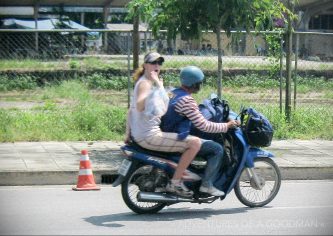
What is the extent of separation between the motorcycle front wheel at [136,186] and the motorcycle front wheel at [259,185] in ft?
3.46

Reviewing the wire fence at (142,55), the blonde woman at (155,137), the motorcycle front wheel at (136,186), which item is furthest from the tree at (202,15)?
the motorcycle front wheel at (136,186)

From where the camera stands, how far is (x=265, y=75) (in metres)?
16.3

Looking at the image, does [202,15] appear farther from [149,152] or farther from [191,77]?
[149,152]

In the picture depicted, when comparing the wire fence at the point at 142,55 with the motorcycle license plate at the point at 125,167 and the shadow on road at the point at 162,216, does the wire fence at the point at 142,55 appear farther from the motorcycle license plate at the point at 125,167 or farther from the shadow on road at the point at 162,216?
the motorcycle license plate at the point at 125,167

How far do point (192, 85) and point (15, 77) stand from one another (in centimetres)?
861

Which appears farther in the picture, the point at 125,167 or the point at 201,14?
the point at 201,14

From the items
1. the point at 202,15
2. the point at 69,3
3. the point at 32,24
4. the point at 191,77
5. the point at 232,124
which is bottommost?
the point at 232,124

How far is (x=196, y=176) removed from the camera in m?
8.59

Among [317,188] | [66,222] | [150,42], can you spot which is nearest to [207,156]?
[66,222]

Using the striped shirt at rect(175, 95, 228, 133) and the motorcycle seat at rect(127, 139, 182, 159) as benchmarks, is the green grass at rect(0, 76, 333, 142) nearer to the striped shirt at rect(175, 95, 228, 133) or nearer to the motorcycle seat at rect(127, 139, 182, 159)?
the motorcycle seat at rect(127, 139, 182, 159)

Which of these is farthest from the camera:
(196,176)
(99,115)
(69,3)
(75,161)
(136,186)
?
(69,3)

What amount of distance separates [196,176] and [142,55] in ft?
27.3

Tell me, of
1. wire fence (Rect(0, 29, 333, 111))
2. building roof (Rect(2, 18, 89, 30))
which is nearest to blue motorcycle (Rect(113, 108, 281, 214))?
wire fence (Rect(0, 29, 333, 111))

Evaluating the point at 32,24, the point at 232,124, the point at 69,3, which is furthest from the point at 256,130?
the point at 69,3
